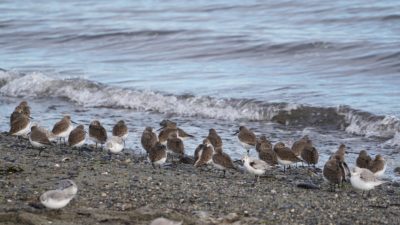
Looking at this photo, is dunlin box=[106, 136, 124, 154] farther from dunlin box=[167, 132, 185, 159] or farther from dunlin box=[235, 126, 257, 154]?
dunlin box=[235, 126, 257, 154]

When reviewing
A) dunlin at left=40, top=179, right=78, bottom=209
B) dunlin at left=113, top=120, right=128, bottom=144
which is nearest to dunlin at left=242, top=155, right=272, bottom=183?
dunlin at left=113, top=120, right=128, bottom=144

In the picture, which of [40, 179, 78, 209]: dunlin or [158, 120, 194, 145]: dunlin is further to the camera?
[158, 120, 194, 145]: dunlin

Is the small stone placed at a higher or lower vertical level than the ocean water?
lower

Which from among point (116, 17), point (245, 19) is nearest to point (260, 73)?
point (245, 19)

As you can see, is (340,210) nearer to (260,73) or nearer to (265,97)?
(265,97)

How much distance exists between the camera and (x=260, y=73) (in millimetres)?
21516

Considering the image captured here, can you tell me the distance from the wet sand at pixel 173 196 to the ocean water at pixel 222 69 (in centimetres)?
261

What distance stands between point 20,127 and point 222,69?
28.1 ft

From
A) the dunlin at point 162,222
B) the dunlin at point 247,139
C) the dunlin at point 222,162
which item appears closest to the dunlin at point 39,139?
the dunlin at point 222,162

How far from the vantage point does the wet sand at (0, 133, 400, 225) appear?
30.1ft

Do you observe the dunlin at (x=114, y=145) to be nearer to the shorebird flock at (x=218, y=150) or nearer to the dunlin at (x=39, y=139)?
the shorebird flock at (x=218, y=150)

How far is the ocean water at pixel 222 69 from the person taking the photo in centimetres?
1705

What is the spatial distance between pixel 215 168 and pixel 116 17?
1953 centimetres

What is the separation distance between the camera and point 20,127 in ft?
48.1
